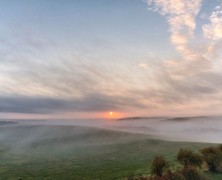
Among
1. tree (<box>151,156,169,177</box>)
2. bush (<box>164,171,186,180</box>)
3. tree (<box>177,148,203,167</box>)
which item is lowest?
bush (<box>164,171,186,180</box>)

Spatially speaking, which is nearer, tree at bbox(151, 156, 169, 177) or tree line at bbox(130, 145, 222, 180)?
tree line at bbox(130, 145, 222, 180)

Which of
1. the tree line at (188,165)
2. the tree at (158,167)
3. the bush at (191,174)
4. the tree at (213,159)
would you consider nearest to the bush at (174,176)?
the tree line at (188,165)

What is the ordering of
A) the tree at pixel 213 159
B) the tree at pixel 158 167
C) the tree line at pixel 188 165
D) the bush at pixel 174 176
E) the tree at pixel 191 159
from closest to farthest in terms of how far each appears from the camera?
the bush at pixel 174 176
the tree line at pixel 188 165
the tree at pixel 158 167
the tree at pixel 191 159
the tree at pixel 213 159

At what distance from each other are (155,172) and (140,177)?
460cm

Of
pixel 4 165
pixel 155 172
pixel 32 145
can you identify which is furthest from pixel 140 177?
pixel 32 145

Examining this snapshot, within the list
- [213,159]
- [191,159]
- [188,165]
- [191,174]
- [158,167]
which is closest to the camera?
[191,174]

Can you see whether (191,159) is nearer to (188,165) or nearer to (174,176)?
(188,165)

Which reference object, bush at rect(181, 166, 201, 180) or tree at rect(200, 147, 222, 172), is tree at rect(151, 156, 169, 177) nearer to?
bush at rect(181, 166, 201, 180)

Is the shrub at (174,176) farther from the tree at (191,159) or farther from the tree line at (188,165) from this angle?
the tree at (191,159)

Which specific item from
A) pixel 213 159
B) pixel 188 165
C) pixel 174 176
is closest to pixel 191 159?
pixel 188 165

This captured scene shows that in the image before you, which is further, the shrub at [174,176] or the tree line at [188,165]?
the tree line at [188,165]

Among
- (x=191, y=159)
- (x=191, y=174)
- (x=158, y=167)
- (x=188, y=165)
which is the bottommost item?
(x=191, y=174)

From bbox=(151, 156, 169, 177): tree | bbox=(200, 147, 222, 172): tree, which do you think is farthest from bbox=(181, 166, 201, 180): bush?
bbox=(200, 147, 222, 172): tree

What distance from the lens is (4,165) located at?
11494cm
